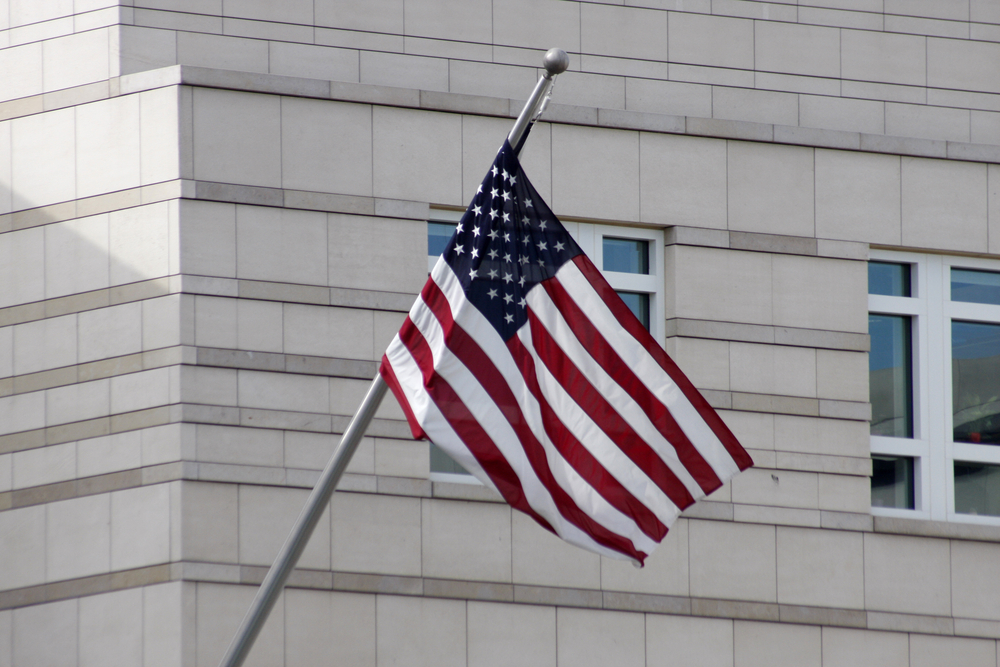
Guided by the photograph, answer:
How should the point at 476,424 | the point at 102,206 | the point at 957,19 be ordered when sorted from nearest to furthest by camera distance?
the point at 476,424 → the point at 102,206 → the point at 957,19

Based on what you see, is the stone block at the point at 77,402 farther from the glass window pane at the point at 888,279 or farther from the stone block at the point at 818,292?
the glass window pane at the point at 888,279

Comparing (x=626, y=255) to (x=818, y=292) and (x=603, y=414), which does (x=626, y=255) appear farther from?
(x=603, y=414)

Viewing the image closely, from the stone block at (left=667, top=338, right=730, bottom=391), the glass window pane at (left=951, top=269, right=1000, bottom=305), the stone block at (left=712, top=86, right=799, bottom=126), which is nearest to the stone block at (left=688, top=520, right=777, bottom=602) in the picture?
the stone block at (left=667, top=338, right=730, bottom=391)

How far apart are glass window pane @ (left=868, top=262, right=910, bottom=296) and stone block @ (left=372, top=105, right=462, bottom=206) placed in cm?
434

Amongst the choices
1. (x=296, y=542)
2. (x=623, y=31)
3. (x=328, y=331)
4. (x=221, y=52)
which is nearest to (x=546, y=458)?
(x=296, y=542)

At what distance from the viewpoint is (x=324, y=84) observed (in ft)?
47.8

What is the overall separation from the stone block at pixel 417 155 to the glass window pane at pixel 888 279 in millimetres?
4335

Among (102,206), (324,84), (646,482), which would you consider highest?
(324,84)

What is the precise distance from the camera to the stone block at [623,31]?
50.6ft

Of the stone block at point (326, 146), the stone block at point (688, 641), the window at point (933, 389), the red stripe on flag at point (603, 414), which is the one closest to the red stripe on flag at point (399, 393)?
the red stripe on flag at point (603, 414)

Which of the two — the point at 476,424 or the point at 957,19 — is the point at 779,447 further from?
the point at 476,424

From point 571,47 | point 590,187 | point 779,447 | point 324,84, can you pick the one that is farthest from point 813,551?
point 324,84

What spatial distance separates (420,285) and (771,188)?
3.66m

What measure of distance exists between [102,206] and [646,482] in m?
6.54
